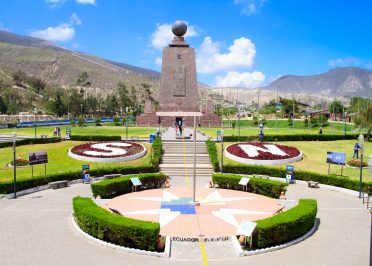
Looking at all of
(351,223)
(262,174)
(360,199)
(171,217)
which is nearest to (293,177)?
(262,174)

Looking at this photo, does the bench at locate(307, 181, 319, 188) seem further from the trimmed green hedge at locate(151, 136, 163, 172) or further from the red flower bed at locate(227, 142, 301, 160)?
the trimmed green hedge at locate(151, 136, 163, 172)

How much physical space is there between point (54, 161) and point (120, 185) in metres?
13.9

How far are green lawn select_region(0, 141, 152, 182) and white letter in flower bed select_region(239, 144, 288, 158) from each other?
32.6ft

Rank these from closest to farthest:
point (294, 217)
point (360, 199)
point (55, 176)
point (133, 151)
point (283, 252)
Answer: point (283, 252)
point (294, 217)
point (360, 199)
point (55, 176)
point (133, 151)

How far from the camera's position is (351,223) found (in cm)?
2020

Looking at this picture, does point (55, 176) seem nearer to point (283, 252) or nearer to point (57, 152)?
point (57, 152)

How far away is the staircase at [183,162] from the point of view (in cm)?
3317

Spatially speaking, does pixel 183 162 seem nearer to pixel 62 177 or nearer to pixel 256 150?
pixel 256 150

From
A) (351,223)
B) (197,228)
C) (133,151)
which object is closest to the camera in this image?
(197,228)

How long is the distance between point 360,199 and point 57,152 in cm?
2891

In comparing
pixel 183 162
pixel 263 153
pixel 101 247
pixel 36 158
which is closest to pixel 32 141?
pixel 36 158

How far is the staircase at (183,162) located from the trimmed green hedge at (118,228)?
12666 mm

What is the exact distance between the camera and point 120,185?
26094 mm

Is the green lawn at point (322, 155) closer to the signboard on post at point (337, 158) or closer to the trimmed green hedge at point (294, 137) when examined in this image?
the trimmed green hedge at point (294, 137)
